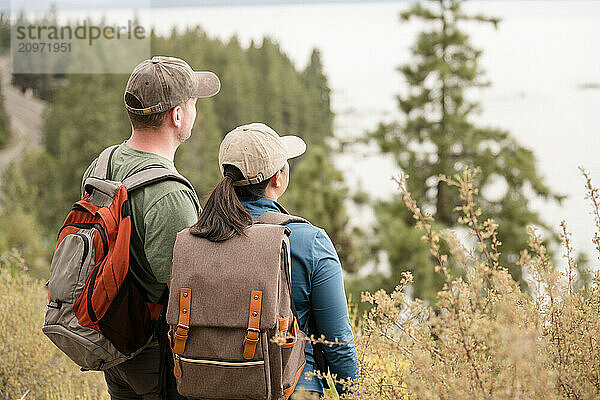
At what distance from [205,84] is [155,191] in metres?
0.45

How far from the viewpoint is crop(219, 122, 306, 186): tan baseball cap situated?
179 centimetres

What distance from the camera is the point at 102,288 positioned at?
1.81 m

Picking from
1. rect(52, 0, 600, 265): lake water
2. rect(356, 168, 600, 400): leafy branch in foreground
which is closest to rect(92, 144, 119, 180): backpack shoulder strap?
rect(356, 168, 600, 400): leafy branch in foreground

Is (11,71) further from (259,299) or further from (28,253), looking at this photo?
(259,299)

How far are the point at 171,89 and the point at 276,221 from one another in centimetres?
57

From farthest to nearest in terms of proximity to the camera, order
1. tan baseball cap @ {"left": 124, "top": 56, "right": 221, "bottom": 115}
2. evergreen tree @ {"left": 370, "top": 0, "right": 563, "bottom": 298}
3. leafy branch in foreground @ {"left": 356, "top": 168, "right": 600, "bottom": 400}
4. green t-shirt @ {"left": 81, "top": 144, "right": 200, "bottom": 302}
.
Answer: evergreen tree @ {"left": 370, "top": 0, "right": 563, "bottom": 298}
tan baseball cap @ {"left": 124, "top": 56, "right": 221, "bottom": 115}
green t-shirt @ {"left": 81, "top": 144, "right": 200, "bottom": 302}
leafy branch in foreground @ {"left": 356, "top": 168, "right": 600, "bottom": 400}

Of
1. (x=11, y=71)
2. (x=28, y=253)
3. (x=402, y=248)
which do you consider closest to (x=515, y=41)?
(x=402, y=248)

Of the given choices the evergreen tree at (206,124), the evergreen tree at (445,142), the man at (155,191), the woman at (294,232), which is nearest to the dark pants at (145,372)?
the man at (155,191)

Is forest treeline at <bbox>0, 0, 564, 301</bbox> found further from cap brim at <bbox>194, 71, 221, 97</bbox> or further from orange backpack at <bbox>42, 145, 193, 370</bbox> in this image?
orange backpack at <bbox>42, 145, 193, 370</bbox>

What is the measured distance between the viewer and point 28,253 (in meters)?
17.0

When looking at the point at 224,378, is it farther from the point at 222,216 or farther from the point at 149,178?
the point at 149,178

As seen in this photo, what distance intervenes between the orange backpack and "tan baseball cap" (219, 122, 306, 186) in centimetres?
20

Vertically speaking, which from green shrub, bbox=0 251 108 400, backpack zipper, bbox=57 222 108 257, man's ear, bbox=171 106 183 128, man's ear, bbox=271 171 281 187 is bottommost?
green shrub, bbox=0 251 108 400

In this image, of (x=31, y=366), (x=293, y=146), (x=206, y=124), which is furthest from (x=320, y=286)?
(x=206, y=124)
